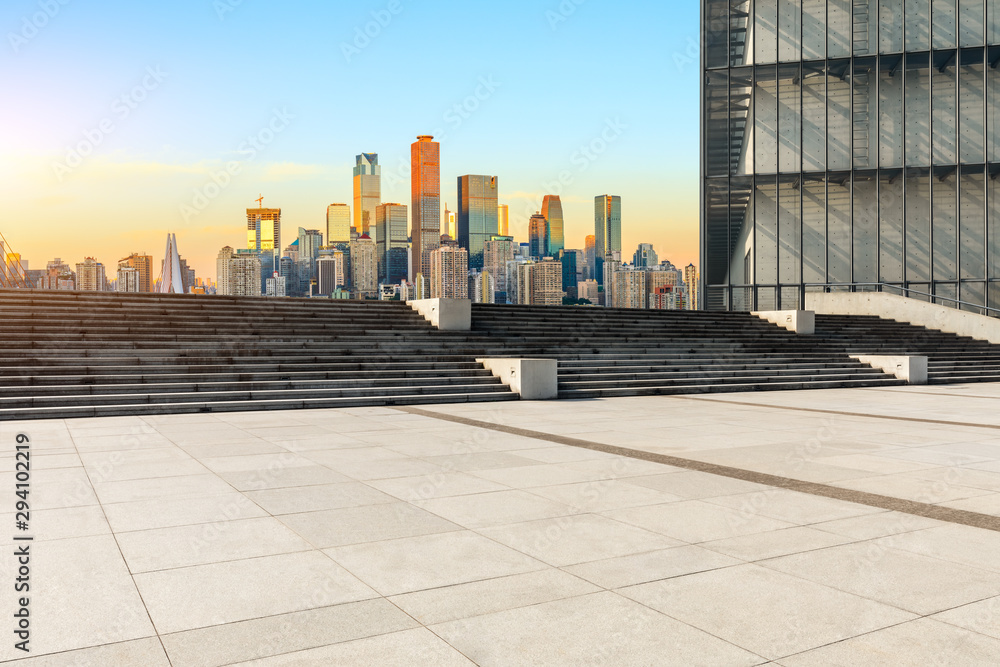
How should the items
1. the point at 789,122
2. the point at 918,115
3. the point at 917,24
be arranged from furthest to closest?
the point at 789,122, the point at 918,115, the point at 917,24

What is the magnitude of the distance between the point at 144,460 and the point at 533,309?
18.0m

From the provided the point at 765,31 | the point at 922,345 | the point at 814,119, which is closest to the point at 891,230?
the point at 814,119

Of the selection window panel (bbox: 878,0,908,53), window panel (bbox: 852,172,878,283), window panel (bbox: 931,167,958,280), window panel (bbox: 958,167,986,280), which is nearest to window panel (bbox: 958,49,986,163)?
window panel (bbox: 958,167,986,280)

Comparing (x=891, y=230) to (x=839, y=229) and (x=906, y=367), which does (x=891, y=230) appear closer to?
(x=839, y=229)

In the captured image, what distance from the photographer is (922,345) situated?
28.6 meters

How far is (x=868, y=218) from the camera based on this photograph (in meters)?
39.8

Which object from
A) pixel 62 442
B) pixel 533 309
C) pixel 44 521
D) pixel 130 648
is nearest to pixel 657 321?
pixel 533 309

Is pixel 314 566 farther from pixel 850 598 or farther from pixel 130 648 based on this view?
pixel 850 598

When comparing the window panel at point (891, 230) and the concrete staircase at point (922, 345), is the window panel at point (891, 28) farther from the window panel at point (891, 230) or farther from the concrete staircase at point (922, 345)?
the concrete staircase at point (922, 345)

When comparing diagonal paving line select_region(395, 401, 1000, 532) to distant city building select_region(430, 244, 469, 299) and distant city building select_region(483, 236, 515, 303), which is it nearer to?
distant city building select_region(430, 244, 469, 299)

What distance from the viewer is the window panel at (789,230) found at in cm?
4034

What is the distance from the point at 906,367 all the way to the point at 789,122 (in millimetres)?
20584

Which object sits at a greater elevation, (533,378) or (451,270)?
(451,270)

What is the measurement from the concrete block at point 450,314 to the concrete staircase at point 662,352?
0.46 m
